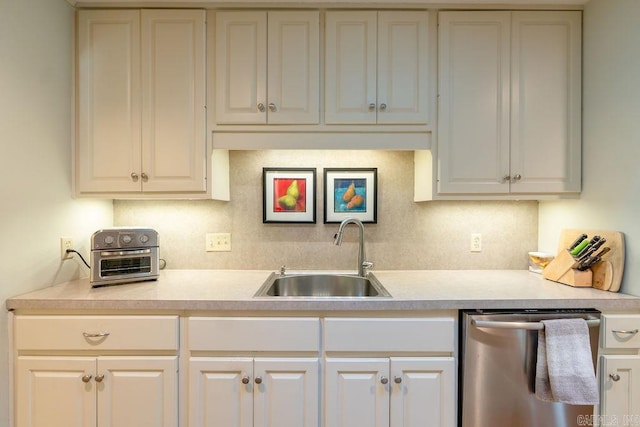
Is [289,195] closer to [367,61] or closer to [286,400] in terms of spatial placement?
[367,61]

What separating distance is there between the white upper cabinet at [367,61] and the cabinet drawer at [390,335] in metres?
1.00

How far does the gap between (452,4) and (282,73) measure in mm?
967

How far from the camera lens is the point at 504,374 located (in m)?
1.40

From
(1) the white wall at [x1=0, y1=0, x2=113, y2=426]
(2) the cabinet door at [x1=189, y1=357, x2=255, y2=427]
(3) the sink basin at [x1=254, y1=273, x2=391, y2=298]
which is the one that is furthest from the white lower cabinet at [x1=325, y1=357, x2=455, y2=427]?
(1) the white wall at [x1=0, y1=0, x2=113, y2=426]

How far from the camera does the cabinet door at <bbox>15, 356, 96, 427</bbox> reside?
1.41 metres

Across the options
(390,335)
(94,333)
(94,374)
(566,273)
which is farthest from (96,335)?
(566,273)

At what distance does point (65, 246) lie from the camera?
5.61ft

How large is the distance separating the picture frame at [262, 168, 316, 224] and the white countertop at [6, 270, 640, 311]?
1.69 ft

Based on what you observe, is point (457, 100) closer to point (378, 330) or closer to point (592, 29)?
point (592, 29)

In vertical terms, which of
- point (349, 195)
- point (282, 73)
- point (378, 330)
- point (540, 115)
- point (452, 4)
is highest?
point (452, 4)

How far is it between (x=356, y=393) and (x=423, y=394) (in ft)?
0.95

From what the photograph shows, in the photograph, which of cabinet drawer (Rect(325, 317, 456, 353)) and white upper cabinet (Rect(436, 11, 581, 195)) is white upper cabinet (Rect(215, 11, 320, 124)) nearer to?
white upper cabinet (Rect(436, 11, 581, 195))

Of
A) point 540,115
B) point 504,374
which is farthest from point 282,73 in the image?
point 504,374

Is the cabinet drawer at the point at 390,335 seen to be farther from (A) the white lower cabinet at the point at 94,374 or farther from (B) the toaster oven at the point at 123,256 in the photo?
(B) the toaster oven at the point at 123,256
